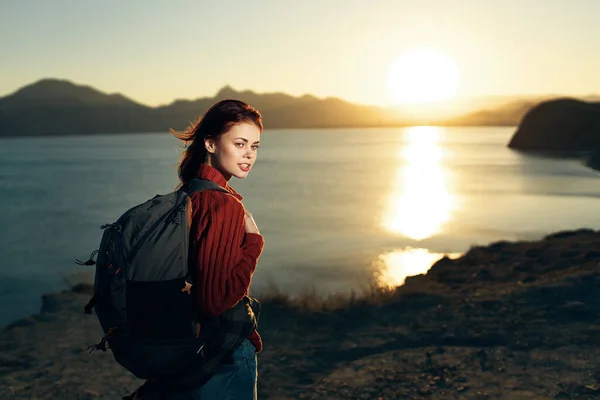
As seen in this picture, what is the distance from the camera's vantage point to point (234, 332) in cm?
233

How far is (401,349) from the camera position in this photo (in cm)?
697

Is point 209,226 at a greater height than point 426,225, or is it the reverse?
point 209,226

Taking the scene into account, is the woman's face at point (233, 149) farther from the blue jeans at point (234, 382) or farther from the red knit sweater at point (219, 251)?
the blue jeans at point (234, 382)

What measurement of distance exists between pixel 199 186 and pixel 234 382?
2.56ft

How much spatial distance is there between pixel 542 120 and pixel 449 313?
322 feet

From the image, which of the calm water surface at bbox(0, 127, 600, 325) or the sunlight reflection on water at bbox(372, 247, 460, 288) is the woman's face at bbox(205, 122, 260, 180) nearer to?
the calm water surface at bbox(0, 127, 600, 325)

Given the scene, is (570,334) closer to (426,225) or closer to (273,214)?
(426,225)

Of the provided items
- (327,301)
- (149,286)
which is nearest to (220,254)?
(149,286)

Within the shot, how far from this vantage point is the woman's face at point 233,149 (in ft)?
8.11

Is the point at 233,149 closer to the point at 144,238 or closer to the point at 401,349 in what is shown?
the point at 144,238

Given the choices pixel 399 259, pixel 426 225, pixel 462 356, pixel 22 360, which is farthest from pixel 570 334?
pixel 426 225

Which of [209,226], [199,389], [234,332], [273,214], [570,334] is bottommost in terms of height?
[273,214]

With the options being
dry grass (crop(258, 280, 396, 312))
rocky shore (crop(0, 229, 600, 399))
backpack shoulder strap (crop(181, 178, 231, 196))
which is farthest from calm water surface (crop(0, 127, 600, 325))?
rocky shore (crop(0, 229, 600, 399))

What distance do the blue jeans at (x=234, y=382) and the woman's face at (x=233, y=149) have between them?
694mm
